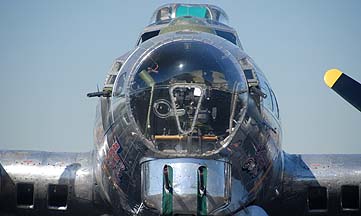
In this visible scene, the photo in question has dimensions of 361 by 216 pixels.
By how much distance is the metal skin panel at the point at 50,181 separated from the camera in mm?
14477

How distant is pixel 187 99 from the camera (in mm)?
10562

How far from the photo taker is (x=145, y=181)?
10.5 metres

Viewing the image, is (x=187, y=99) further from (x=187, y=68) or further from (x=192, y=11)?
(x=192, y=11)

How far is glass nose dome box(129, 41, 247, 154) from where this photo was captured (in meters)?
10.5

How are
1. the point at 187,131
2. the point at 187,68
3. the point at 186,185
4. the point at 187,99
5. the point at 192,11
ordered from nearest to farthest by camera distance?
the point at 186,185
the point at 187,131
the point at 187,99
the point at 187,68
the point at 192,11

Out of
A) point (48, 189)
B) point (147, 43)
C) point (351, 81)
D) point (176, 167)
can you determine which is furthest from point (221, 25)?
point (176, 167)

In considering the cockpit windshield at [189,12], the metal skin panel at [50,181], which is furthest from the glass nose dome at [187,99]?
the cockpit windshield at [189,12]

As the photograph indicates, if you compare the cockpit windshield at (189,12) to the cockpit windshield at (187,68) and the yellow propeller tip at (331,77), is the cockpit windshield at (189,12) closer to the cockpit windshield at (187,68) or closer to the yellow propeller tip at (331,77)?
the yellow propeller tip at (331,77)

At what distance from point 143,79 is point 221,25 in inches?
192

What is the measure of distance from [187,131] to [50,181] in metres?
5.17

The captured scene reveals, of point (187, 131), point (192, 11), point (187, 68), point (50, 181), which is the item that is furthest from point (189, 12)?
point (187, 131)

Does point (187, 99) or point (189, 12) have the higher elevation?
point (189, 12)

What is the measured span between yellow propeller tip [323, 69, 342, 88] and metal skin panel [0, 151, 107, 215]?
514 cm

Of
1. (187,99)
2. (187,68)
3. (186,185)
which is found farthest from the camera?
(187,68)
